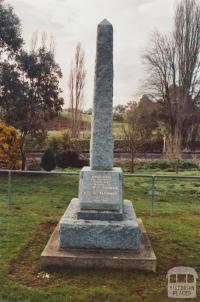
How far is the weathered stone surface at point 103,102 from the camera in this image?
7.50m

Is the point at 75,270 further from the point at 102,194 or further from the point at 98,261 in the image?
the point at 102,194

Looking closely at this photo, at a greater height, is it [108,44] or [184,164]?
[108,44]

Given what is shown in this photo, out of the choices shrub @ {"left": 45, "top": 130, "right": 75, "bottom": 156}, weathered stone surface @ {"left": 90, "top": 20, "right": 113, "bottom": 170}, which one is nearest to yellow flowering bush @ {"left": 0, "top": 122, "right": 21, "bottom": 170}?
shrub @ {"left": 45, "top": 130, "right": 75, "bottom": 156}

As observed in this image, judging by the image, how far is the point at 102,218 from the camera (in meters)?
7.16

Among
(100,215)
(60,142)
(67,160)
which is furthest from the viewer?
(60,142)

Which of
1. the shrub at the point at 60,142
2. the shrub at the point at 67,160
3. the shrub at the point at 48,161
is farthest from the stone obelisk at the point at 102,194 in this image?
the shrub at the point at 60,142

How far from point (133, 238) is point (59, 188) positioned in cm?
928

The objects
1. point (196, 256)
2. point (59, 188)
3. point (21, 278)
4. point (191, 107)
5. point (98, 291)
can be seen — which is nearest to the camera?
point (98, 291)

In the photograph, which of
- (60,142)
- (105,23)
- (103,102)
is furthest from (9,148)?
(105,23)

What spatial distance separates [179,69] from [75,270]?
35.6 meters

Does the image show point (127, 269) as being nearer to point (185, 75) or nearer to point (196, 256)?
point (196, 256)

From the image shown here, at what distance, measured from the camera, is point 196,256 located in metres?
7.32

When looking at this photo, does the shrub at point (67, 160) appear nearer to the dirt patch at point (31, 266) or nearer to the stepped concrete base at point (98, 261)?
the dirt patch at point (31, 266)

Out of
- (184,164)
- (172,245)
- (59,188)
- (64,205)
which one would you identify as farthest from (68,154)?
(172,245)
